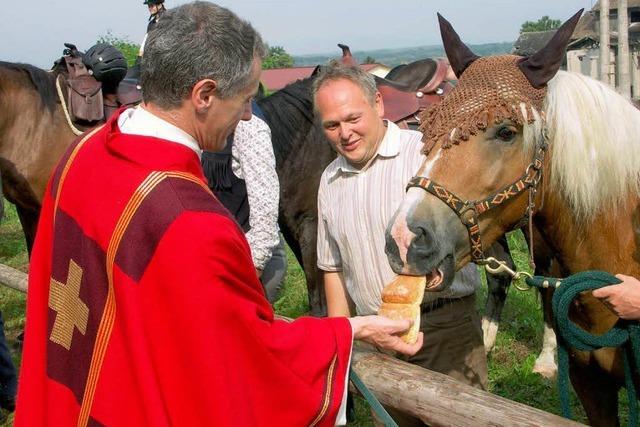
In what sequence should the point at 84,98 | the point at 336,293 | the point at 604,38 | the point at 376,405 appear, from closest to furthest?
1. the point at 376,405
2. the point at 336,293
3. the point at 84,98
4. the point at 604,38

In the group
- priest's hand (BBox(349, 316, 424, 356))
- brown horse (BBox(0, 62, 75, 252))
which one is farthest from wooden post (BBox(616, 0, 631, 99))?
priest's hand (BBox(349, 316, 424, 356))

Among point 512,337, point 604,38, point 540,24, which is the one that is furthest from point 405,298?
point 540,24

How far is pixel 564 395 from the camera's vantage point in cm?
202

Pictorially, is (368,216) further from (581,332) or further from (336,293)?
(581,332)

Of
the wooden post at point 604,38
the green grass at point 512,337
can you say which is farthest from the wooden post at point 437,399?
the wooden post at point 604,38

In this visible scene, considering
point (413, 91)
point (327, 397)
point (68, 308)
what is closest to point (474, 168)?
point (327, 397)

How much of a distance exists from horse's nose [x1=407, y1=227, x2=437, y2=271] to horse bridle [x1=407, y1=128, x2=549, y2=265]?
0.37 ft

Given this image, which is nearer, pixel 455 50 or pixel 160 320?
pixel 160 320

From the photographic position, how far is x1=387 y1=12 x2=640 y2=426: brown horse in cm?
192

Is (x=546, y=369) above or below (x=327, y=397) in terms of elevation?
below

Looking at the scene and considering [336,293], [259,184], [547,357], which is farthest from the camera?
[547,357]

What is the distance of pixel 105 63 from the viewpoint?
15.3 ft

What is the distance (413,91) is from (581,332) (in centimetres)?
280

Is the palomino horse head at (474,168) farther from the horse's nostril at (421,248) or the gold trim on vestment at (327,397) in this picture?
the gold trim on vestment at (327,397)
